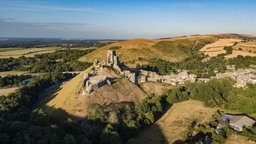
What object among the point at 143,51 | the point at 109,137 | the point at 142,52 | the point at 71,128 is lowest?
the point at 109,137

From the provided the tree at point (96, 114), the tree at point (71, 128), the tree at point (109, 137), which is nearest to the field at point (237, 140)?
the tree at point (109, 137)

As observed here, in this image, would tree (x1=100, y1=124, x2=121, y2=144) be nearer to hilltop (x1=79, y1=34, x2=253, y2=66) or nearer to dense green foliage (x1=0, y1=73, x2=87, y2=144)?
dense green foliage (x1=0, y1=73, x2=87, y2=144)

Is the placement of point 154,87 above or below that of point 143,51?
below

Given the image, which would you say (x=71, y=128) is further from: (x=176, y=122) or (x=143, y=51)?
(x=143, y=51)

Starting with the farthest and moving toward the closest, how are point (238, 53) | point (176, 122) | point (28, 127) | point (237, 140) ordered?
point (238, 53) → point (176, 122) → point (237, 140) → point (28, 127)

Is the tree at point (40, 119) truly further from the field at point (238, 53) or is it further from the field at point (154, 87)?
the field at point (238, 53)

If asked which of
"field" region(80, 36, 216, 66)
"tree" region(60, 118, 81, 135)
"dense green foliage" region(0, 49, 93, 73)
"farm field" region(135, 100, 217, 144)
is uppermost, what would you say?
"field" region(80, 36, 216, 66)

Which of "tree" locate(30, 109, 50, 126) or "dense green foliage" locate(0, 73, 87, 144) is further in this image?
"tree" locate(30, 109, 50, 126)

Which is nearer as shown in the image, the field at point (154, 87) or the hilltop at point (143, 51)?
the field at point (154, 87)

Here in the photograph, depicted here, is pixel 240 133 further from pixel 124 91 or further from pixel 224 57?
pixel 224 57

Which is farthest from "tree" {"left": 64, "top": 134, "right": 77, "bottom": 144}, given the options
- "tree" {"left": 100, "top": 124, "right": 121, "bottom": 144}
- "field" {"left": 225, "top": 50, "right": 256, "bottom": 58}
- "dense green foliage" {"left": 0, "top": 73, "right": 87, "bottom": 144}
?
"field" {"left": 225, "top": 50, "right": 256, "bottom": 58}

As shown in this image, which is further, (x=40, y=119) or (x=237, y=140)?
(x=40, y=119)

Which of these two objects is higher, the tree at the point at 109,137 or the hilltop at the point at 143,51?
the hilltop at the point at 143,51

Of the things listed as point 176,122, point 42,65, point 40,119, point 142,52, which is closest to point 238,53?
point 142,52
